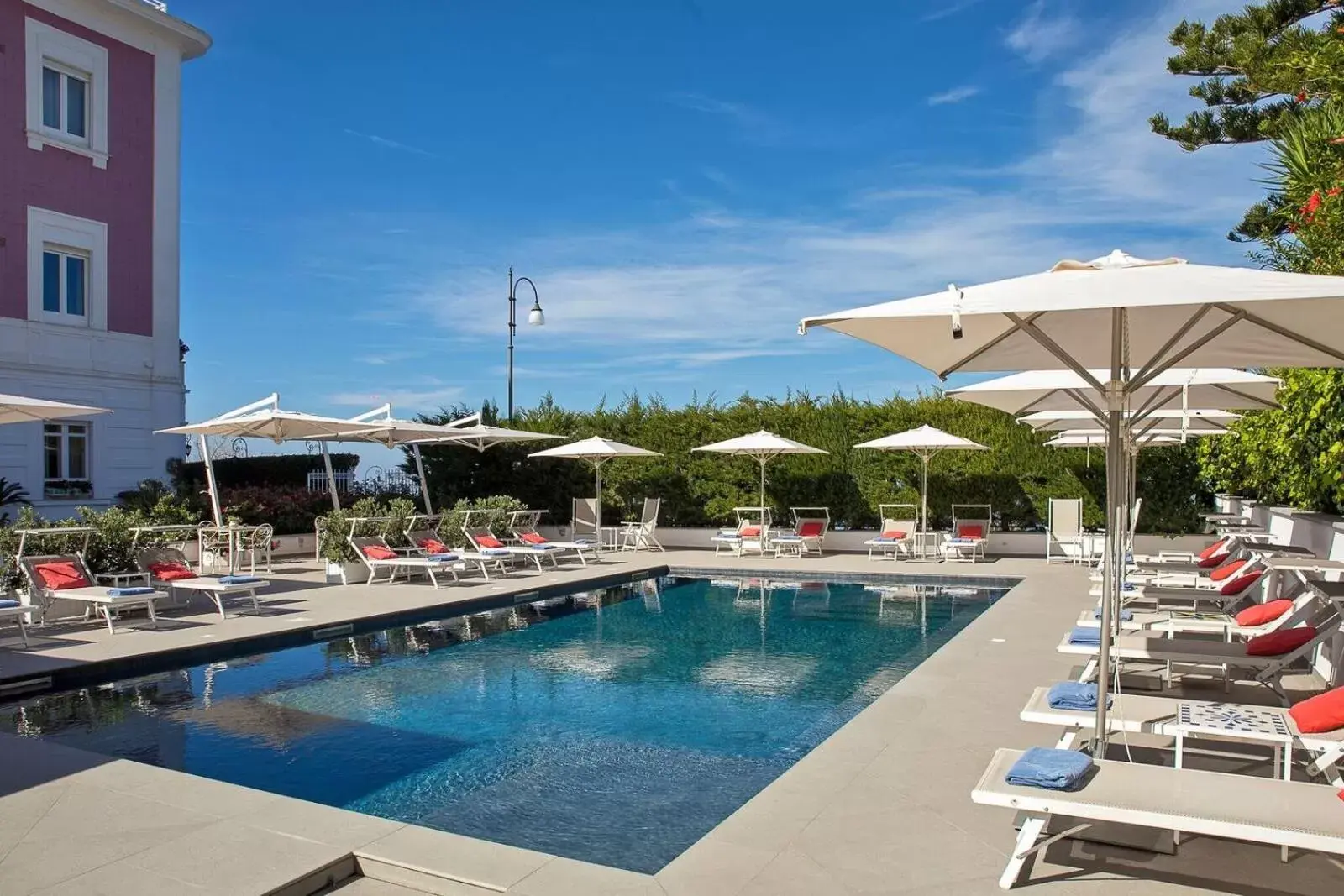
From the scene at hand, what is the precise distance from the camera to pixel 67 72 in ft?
56.3

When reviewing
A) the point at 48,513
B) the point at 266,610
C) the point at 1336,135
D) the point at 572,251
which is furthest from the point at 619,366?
the point at 1336,135

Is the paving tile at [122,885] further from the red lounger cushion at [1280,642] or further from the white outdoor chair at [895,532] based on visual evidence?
the white outdoor chair at [895,532]

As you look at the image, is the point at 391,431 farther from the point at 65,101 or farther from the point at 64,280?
the point at 65,101

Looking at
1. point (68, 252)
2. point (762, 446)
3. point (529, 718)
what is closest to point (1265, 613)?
point (529, 718)

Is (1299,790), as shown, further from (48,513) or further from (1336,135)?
(48,513)

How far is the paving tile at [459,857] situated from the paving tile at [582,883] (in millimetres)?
57

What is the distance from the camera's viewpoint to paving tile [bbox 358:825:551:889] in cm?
362

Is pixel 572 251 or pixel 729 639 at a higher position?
pixel 572 251

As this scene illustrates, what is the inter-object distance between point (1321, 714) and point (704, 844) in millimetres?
2565

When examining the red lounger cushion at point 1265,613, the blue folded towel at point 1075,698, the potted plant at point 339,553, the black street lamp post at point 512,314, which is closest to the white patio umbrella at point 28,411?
the potted plant at point 339,553

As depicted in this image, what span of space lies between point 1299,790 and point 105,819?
4.70 meters

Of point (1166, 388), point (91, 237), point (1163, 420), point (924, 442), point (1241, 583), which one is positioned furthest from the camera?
point (91, 237)

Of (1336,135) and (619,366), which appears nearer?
(1336,135)

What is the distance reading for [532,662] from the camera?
29.3ft
